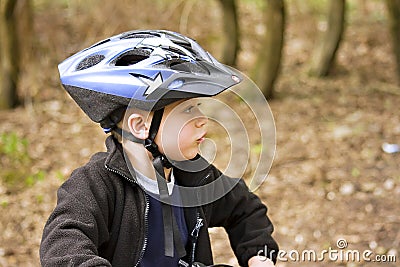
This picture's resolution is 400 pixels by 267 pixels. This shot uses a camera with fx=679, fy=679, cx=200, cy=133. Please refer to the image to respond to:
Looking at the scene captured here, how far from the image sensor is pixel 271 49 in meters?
7.79

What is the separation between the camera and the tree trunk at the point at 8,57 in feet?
25.7

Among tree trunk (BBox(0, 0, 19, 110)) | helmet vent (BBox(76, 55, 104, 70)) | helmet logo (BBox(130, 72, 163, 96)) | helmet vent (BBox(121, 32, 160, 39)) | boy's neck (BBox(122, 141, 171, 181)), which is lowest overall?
tree trunk (BBox(0, 0, 19, 110))

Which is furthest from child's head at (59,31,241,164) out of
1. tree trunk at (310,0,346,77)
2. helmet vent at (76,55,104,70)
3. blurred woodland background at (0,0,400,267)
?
tree trunk at (310,0,346,77)

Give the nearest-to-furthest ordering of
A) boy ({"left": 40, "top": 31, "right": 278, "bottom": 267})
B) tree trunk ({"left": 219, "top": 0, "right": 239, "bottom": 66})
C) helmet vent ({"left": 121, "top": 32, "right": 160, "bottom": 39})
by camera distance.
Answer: boy ({"left": 40, "top": 31, "right": 278, "bottom": 267}) < helmet vent ({"left": 121, "top": 32, "right": 160, "bottom": 39}) < tree trunk ({"left": 219, "top": 0, "right": 239, "bottom": 66})

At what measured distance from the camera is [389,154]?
6320mm

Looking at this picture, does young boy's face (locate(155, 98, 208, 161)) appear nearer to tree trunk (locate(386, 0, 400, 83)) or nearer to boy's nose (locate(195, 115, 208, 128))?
boy's nose (locate(195, 115, 208, 128))

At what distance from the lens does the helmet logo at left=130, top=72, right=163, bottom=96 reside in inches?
96.4

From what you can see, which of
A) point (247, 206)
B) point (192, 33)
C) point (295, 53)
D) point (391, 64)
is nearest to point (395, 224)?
point (247, 206)

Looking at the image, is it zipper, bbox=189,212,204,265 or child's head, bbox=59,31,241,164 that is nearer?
child's head, bbox=59,31,241,164

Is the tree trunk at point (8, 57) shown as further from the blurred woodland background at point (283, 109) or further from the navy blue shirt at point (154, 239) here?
the navy blue shirt at point (154, 239)

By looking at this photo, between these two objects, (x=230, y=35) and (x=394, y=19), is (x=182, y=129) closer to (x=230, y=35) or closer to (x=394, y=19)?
(x=394, y=19)

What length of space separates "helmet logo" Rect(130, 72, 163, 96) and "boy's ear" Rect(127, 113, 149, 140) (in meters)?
0.12

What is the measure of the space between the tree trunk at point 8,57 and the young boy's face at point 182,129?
5785mm

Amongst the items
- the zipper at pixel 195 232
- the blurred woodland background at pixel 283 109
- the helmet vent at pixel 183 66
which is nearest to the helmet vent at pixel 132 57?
the helmet vent at pixel 183 66
